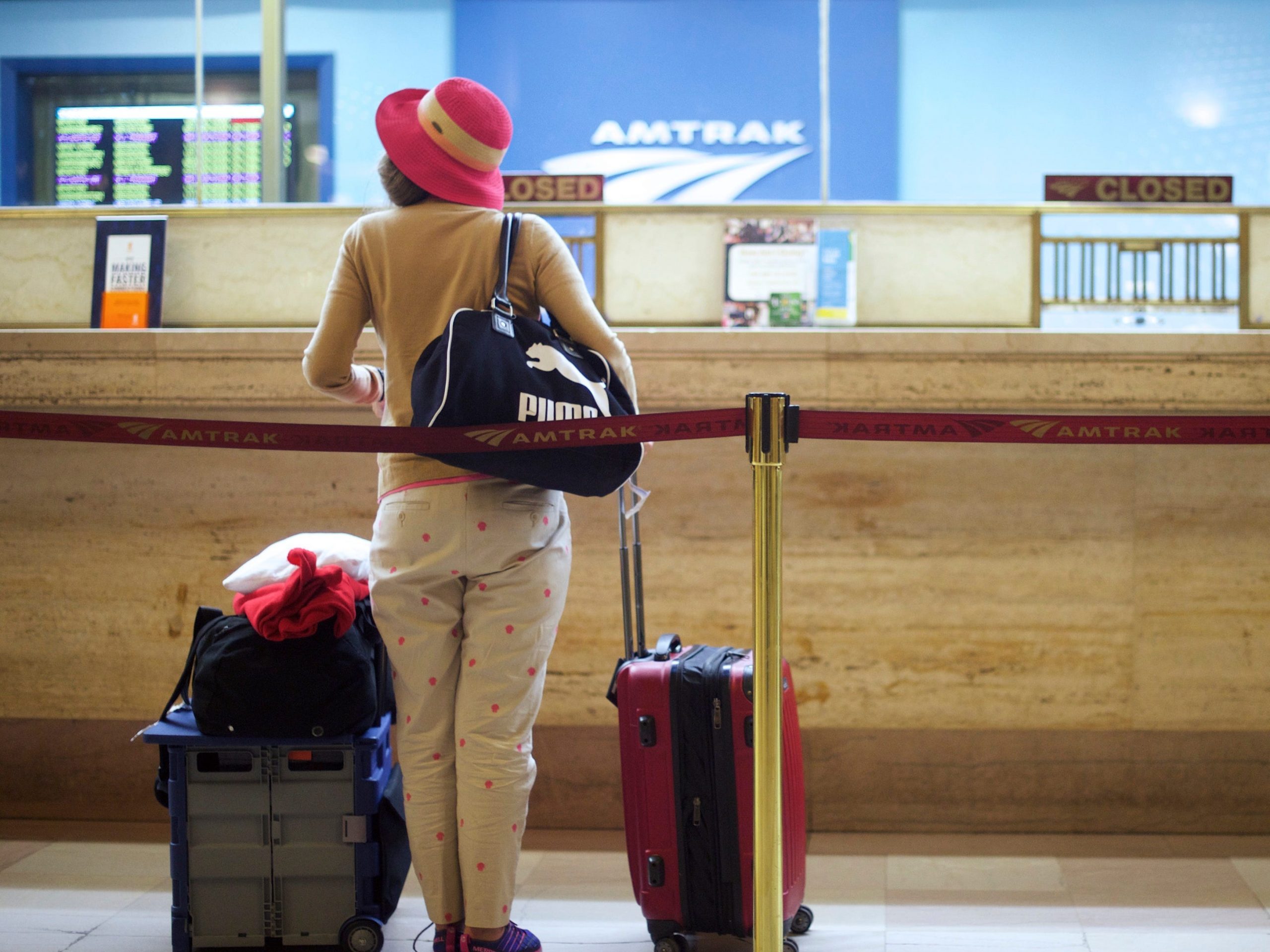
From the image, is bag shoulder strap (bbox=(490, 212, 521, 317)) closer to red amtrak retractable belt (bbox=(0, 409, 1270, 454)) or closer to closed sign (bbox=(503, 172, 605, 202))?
red amtrak retractable belt (bbox=(0, 409, 1270, 454))

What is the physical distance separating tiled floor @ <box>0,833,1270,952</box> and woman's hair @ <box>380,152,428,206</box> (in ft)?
5.36

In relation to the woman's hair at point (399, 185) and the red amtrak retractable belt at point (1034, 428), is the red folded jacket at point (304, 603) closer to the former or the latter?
the woman's hair at point (399, 185)

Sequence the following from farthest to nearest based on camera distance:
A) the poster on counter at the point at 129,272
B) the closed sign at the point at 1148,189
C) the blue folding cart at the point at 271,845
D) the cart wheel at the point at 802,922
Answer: the poster on counter at the point at 129,272, the closed sign at the point at 1148,189, the cart wheel at the point at 802,922, the blue folding cart at the point at 271,845

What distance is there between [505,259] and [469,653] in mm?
759

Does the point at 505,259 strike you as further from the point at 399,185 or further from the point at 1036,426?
the point at 1036,426

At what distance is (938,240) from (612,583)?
1.54m

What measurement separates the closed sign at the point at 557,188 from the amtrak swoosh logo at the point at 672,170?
6 cm

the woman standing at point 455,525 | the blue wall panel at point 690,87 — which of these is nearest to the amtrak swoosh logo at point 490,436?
the woman standing at point 455,525

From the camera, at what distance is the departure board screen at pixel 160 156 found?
3.90 meters

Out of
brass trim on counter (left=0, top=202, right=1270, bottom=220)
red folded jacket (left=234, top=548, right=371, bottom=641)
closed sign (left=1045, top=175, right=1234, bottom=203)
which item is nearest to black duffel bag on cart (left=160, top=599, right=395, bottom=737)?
red folded jacket (left=234, top=548, right=371, bottom=641)

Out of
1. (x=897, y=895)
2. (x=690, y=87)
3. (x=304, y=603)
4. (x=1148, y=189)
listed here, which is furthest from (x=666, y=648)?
(x=690, y=87)

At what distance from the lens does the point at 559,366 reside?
2.08m

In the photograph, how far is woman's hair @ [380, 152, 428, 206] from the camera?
219 centimetres

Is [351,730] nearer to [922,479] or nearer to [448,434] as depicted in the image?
[448,434]
